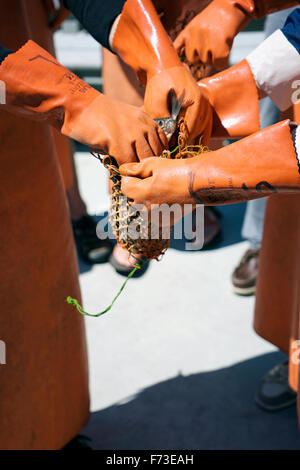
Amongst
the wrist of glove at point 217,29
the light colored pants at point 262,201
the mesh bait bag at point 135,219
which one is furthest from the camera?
the light colored pants at point 262,201

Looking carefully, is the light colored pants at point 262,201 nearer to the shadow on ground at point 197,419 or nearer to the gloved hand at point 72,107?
the shadow on ground at point 197,419

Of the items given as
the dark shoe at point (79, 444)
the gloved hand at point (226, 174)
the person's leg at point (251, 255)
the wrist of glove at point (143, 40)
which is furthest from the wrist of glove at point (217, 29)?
the dark shoe at point (79, 444)

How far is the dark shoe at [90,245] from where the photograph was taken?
1.72m

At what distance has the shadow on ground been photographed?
1.06 metres

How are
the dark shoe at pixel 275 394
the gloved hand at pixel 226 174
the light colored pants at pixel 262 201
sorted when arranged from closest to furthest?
the gloved hand at pixel 226 174 < the dark shoe at pixel 275 394 < the light colored pants at pixel 262 201

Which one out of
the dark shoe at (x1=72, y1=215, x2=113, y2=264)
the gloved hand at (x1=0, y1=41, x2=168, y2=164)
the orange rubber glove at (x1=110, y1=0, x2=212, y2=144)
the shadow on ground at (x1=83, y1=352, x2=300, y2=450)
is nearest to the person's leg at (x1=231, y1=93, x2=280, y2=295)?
the shadow on ground at (x1=83, y1=352, x2=300, y2=450)

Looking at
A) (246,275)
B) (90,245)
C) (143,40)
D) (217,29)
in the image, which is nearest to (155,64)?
(143,40)

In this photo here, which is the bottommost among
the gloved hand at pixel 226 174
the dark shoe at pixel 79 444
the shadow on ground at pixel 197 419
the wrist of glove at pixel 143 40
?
the shadow on ground at pixel 197 419

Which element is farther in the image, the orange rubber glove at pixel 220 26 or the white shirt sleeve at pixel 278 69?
the orange rubber glove at pixel 220 26

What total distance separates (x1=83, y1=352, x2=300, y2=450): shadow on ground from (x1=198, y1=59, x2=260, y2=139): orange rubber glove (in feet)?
2.34

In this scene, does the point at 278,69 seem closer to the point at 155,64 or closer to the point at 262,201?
the point at 155,64

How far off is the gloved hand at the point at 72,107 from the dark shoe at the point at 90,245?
1061 millimetres

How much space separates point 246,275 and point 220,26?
856mm

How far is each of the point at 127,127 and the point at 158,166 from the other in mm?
85
